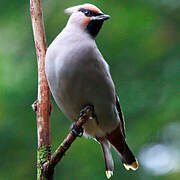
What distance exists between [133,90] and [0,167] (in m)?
1.73

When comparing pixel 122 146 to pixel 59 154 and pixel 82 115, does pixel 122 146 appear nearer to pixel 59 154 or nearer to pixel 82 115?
pixel 82 115

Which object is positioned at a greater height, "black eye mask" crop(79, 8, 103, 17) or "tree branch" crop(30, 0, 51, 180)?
"black eye mask" crop(79, 8, 103, 17)

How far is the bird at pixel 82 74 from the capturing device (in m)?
3.80

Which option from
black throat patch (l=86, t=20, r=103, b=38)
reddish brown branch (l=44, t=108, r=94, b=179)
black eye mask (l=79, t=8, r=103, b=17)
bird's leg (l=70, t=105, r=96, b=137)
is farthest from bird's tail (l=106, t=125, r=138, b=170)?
reddish brown branch (l=44, t=108, r=94, b=179)

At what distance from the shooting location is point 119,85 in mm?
5680

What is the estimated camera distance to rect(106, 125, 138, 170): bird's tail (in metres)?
4.50

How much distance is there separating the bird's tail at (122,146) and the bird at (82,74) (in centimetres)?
14

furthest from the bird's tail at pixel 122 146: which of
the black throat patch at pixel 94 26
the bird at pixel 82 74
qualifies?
the black throat patch at pixel 94 26

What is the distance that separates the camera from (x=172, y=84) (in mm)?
5621

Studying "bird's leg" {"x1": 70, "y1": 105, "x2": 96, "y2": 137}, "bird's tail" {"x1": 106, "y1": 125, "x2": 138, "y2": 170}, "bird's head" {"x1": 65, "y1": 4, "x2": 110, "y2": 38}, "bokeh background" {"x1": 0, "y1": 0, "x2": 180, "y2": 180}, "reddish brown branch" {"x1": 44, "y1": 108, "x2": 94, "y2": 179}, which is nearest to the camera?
"reddish brown branch" {"x1": 44, "y1": 108, "x2": 94, "y2": 179}

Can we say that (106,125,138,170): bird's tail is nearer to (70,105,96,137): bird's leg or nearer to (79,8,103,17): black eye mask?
(70,105,96,137): bird's leg

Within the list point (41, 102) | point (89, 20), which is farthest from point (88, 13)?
point (41, 102)

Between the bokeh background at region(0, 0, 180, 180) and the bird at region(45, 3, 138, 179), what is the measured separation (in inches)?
44.3

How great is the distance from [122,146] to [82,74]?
3.65 ft
